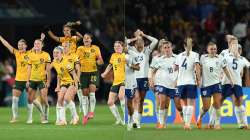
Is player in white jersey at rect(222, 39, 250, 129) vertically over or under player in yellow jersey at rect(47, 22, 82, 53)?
under

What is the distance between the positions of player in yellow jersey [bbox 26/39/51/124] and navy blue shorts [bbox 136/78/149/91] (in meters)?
2.76

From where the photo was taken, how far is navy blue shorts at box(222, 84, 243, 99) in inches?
888

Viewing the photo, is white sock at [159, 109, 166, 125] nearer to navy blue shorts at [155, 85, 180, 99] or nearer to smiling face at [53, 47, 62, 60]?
navy blue shorts at [155, 85, 180, 99]

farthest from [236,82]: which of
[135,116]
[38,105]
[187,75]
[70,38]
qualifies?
[38,105]

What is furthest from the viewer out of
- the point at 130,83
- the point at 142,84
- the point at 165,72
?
the point at 142,84

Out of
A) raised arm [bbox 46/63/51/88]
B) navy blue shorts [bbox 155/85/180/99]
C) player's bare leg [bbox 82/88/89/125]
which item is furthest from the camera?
raised arm [bbox 46/63/51/88]

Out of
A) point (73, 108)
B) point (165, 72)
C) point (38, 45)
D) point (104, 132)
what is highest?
point (38, 45)

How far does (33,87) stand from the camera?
24.6 meters

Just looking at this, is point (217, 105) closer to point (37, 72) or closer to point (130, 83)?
point (130, 83)

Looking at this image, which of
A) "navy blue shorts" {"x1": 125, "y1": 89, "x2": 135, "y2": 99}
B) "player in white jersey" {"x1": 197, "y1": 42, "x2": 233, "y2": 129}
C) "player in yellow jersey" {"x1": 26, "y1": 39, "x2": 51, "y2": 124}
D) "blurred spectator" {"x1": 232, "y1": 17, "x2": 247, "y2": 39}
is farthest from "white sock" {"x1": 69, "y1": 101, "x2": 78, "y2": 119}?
"blurred spectator" {"x1": 232, "y1": 17, "x2": 247, "y2": 39}

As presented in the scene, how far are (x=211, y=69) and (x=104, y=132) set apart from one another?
334 cm

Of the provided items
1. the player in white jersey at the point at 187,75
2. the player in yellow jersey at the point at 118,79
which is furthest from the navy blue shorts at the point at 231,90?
the player in yellow jersey at the point at 118,79

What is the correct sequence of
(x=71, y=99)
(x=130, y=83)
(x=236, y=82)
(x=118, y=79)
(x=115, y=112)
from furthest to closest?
(x=115, y=112) < (x=118, y=79) < (x=71, y=99) < (x=236, y=82) < (x=130, y=83)

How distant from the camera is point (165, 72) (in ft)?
73.7
